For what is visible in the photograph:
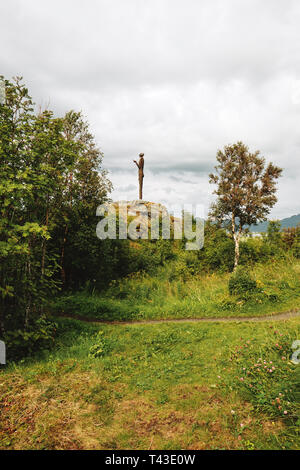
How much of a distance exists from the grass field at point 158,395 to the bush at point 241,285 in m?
2.96

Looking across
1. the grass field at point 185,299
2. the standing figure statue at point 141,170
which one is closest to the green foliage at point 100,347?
the grass field at point 185,299

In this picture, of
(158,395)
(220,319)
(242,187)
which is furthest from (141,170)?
(158,395)

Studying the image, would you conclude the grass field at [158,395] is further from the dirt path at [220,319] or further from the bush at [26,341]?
the dirt path at [220,319]

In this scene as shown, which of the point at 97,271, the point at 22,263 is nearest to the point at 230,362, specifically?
the point at 22,263

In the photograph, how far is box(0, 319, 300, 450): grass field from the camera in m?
3.57

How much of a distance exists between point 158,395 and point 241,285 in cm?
631

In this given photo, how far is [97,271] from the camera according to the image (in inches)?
509

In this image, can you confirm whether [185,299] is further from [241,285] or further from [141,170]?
[141,170]

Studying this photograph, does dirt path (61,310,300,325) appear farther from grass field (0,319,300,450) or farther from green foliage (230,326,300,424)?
green foliage (230,326,300,424)

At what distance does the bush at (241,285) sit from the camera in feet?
31.8

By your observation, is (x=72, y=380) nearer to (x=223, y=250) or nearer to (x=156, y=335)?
(x=156, y=335)

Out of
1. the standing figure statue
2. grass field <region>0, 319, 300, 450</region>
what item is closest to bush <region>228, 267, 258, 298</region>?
grass field <region>0, 319, 300, 450</region>

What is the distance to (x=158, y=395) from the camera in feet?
15.1
